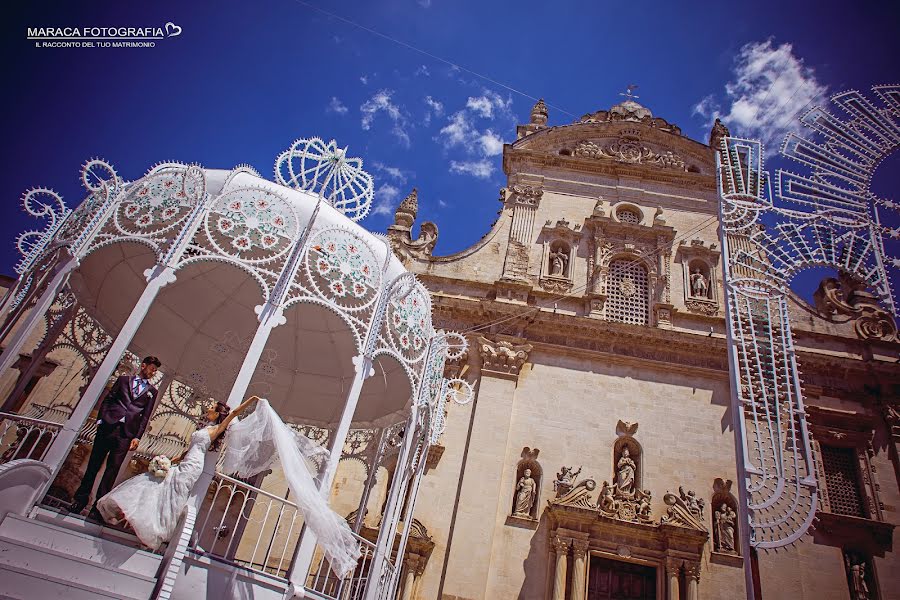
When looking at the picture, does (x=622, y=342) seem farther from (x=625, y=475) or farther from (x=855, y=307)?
(x=855, y=307)

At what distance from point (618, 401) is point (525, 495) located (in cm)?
351

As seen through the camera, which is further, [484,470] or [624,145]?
[624,145]

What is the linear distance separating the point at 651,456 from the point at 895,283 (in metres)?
6.47

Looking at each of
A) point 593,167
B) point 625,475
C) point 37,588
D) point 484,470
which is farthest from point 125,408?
point 593,167

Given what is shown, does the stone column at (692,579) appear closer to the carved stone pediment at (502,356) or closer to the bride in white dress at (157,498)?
the carved stone pediment at (502,356)

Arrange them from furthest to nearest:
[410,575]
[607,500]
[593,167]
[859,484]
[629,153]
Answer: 1. [629,153]
2. [593,167]
3. [859,484]
4. [607,500]
5. [410,575]

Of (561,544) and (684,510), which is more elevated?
(684,510)

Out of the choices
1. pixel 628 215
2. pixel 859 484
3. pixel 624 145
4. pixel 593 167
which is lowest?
pixel 859 484

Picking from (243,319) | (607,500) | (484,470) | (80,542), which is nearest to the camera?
(80,542)

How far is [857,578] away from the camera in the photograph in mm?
12398

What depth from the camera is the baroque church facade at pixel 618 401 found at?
1229 cm

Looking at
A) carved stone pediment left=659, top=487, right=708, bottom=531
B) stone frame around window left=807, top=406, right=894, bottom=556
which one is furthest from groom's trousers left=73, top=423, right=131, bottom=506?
stone frame around window left=807, top=406, right=894, bottom=556

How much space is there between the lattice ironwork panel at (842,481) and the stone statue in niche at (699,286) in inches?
193

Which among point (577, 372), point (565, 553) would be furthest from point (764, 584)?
point (577, 372)
